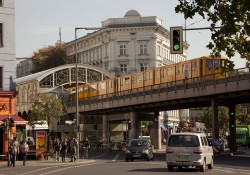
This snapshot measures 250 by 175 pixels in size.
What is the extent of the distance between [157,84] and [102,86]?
17.3 m

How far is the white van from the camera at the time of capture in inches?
1309

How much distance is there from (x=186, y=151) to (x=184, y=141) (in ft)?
1.78

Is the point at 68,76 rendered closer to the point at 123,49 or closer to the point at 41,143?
the point at 123,49

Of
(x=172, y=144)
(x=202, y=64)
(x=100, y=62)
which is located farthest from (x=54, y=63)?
(x=172, y=144)

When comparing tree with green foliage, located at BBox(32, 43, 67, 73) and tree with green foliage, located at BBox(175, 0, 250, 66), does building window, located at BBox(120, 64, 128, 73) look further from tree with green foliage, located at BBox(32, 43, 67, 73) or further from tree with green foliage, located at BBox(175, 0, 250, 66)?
tree with green foliage, located at BBox(175, 0, 250, 66)

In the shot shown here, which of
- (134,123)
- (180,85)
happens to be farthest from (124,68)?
(180,85)

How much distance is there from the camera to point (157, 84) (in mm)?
71688

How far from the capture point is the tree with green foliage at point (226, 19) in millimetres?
16391

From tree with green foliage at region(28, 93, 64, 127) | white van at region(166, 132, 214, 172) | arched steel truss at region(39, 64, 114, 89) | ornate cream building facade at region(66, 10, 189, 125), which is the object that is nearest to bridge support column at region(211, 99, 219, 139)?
tree with green foliage at region(28, 93, 64, 127)

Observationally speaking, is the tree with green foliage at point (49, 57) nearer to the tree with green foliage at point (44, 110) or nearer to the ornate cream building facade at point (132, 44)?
the ornate cream building facade at point (132, 44)

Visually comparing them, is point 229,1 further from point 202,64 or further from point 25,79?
point 25,79

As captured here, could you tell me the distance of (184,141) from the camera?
3356 cm

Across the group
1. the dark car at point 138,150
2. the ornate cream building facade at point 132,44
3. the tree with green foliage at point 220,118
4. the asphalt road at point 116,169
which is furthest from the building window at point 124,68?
the asphalt road at point 116,169

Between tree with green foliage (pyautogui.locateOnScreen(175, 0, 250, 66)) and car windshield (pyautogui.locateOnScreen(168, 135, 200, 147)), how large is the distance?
16.3m
